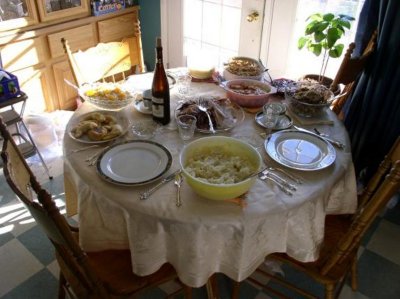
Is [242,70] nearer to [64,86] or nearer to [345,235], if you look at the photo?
[345,235]

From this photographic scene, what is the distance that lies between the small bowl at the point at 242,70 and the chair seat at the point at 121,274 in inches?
37.9

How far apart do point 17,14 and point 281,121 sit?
207cm

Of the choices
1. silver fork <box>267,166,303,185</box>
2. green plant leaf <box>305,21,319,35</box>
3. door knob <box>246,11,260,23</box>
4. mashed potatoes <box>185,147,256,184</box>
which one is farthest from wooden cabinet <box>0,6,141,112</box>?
silver fork <box>267,166,303,185</box>

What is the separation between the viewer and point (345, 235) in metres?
1.12

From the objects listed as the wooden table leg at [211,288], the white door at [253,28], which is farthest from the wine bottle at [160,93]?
the white door at [253,28]

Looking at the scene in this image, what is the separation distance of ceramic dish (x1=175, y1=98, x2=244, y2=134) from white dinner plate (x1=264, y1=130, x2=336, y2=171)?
185mm

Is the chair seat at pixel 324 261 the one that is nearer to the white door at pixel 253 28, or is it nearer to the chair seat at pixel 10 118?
the white door at pixel 253 28

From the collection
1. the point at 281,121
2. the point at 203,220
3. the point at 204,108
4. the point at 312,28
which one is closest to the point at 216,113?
the point at 204,108

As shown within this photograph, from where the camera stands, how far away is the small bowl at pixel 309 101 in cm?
147

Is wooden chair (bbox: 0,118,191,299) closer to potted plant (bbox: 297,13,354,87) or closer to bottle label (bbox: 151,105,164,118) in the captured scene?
bottle label (bbox: 151,105,164,118)

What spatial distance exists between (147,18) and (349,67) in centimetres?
210

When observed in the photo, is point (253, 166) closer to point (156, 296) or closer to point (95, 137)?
point (95, 137)

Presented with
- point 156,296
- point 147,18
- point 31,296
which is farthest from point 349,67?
point 147,18

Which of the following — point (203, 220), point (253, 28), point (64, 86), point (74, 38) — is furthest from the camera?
point (64, 86)
